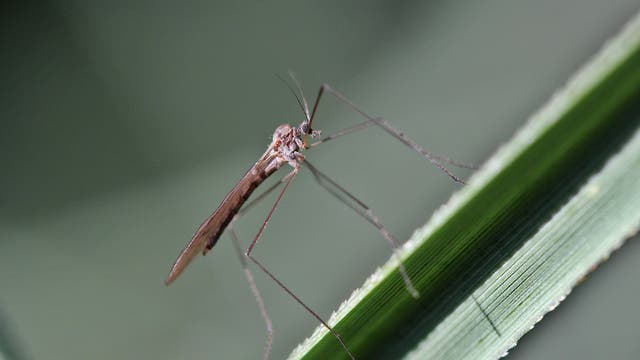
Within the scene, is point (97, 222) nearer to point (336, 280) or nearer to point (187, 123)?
point (187, 123)

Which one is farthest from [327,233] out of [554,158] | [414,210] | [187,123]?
[554,158]

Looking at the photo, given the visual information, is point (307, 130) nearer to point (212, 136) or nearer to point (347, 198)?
point (347, 198)

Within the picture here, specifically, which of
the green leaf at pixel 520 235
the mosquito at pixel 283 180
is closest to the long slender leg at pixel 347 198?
the mosquito at pixel 283 180

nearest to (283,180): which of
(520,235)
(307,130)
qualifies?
(307,130)

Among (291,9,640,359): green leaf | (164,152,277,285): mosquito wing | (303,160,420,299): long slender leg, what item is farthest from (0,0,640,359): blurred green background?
(291,9,640,359): green leaf

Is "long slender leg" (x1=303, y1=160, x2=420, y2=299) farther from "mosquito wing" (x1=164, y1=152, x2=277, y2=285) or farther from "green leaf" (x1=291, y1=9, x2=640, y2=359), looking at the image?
"green leaf" (x1=291, y1=9, x2=640, y2=359)

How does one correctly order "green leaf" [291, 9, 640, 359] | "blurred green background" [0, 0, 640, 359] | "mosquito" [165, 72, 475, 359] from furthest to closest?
"blurred green background" [0, 0, 640, 359]
"mosquito" [165, 72, 475, 359]
"green leaf" [291, 9, 640, 359]
